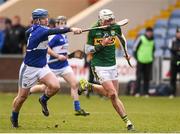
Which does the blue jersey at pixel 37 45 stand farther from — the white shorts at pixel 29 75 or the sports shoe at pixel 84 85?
the sports shoe at pixel 84 85

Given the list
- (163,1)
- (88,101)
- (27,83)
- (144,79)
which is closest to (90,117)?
(27,83)

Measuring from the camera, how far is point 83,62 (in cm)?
3047

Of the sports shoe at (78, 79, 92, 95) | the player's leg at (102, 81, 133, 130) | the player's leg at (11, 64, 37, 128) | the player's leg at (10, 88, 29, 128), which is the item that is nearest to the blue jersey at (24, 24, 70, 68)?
the player's leg at (11, 64, 37, 128)

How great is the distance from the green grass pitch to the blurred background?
7.35 feet

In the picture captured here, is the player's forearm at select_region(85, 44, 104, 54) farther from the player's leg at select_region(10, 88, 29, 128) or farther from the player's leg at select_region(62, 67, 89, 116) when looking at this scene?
the player's leg at select_region(62, 67, 89, 116)

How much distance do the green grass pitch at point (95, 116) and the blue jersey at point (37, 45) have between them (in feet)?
4.23

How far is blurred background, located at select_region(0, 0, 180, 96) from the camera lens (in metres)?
30.5

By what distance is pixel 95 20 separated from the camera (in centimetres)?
3288

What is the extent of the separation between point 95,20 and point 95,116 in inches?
489

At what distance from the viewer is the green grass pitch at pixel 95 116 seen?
1750cm

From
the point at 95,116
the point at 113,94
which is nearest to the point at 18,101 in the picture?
the point at 113,94

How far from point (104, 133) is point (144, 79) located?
1368 cm

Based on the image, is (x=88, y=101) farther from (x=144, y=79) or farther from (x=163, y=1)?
(x=163, y=1)

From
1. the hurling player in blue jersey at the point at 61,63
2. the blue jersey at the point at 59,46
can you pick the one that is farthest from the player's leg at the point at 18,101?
the blue jersey at the point at 59,46
